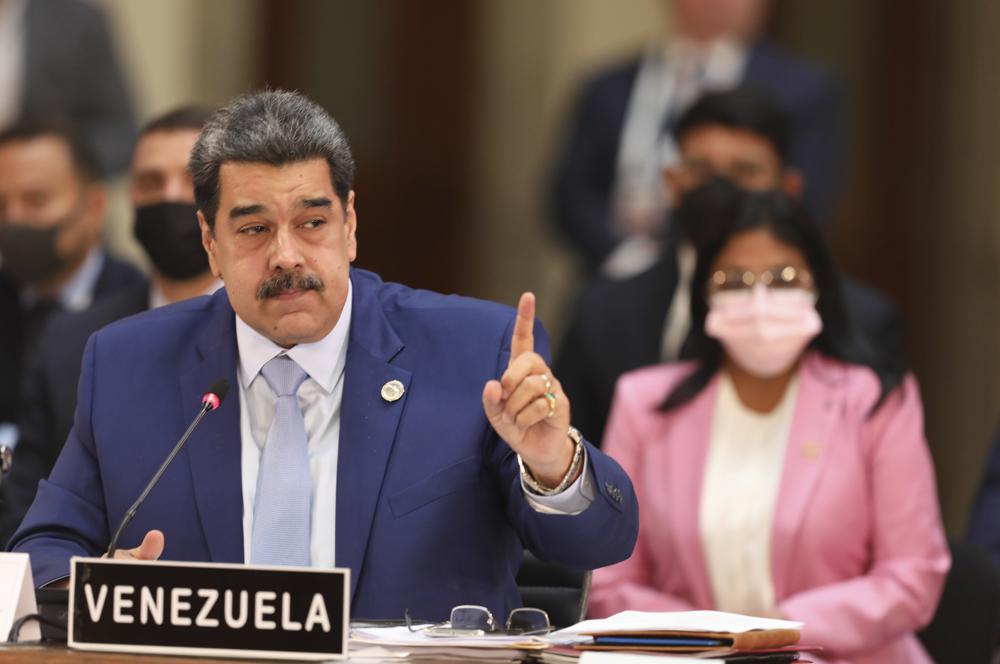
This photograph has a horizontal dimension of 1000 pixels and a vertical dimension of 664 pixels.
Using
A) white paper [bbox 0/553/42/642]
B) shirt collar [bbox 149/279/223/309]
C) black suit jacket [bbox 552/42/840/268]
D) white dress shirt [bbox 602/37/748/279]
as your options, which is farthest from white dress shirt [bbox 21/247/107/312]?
white paper [bbox 0/553/42/642]

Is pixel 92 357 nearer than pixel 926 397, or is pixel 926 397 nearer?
pixel 92 357

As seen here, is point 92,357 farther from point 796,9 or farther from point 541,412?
point 796,9

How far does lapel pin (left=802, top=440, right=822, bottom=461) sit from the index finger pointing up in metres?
1.37

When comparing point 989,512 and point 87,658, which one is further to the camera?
point 989,512

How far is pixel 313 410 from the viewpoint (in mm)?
3326

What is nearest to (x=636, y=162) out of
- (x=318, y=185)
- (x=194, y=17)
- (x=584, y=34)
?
(x=584, y=34)

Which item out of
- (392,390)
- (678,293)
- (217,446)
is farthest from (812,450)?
(217,446)

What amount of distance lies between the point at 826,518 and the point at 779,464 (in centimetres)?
18

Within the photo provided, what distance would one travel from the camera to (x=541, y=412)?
2920mm

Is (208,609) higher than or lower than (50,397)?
lower

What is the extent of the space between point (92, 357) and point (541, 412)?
38.4 inches

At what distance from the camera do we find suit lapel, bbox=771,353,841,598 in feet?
13.8

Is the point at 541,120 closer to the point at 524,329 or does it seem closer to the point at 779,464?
the point at 779,464

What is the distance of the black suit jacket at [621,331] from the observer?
17.1 feet
